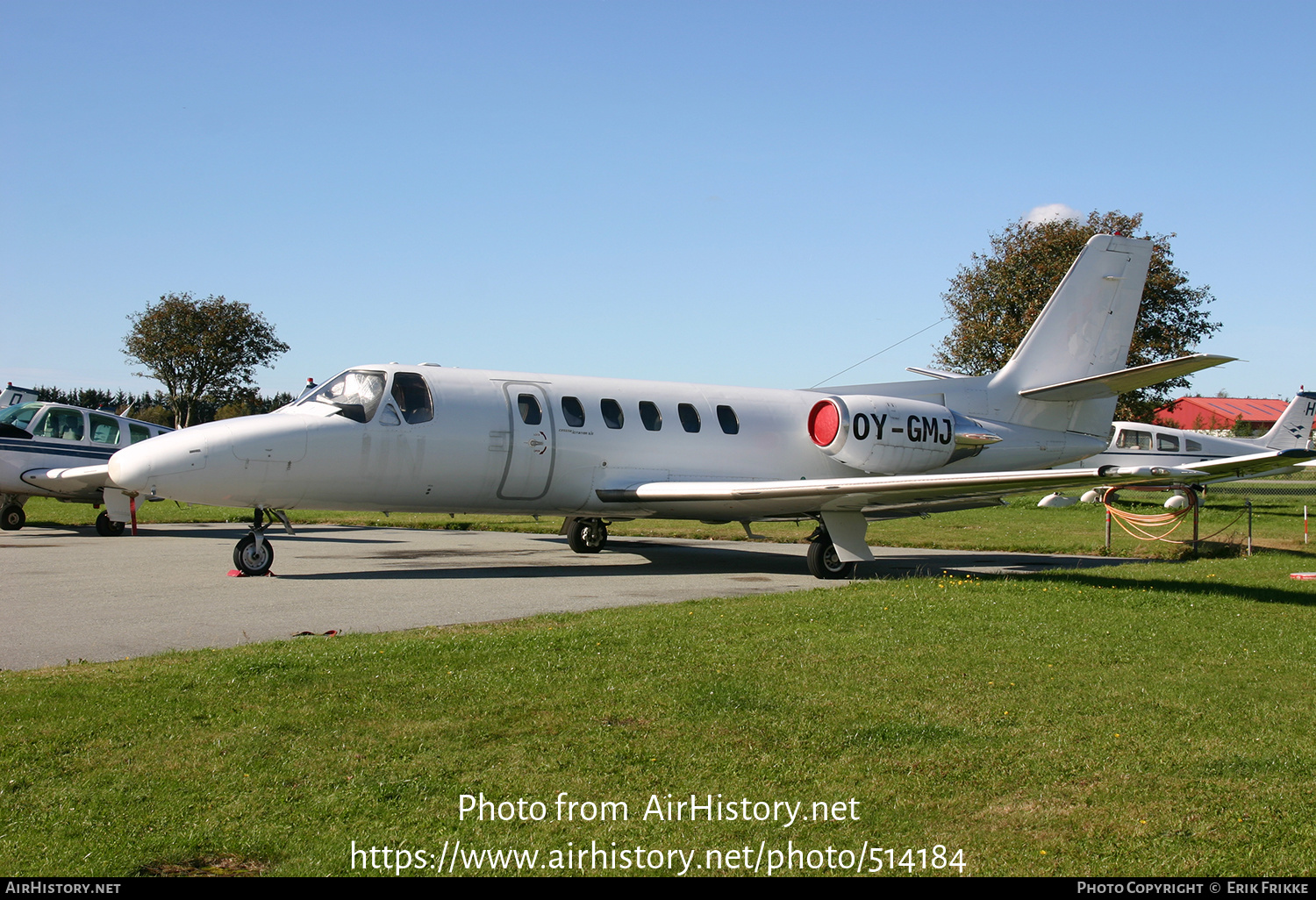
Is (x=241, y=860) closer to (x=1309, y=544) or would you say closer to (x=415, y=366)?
(x=415, y=366)

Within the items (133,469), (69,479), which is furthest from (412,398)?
(69,479)

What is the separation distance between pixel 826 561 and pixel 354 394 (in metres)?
7.24

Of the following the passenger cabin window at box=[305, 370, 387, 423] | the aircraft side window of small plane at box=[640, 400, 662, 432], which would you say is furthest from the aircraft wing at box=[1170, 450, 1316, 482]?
the passenger cabin window at box=[305, 370, 387, 423]

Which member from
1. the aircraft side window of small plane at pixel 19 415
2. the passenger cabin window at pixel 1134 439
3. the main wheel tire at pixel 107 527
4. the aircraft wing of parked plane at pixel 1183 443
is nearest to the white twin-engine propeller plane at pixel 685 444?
the main wheel tire at pixel 107 527

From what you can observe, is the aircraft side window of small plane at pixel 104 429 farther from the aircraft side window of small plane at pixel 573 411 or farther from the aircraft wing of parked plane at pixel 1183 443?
the aircraft wing of parked plane at pixel 1183 443

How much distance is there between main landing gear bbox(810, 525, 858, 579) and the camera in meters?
15.0

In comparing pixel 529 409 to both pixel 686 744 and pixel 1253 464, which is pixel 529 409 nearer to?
pixel 1253 464

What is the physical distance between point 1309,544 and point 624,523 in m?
14.5

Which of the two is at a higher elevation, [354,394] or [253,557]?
[354,394]

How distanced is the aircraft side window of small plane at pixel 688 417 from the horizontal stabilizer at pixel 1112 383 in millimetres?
6362

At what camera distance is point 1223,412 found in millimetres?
125938

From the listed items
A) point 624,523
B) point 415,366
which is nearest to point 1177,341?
point 624,523

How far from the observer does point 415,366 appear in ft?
48.1

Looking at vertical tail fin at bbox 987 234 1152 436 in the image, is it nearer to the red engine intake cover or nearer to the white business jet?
the red engine intake cover
